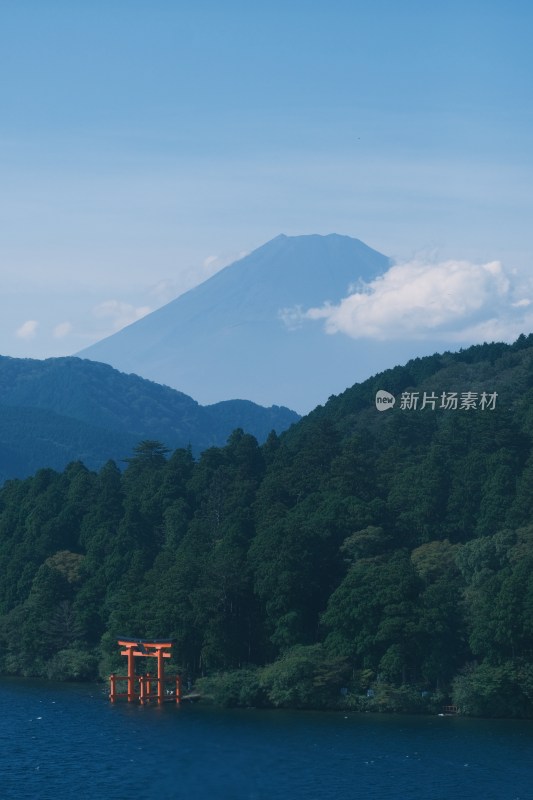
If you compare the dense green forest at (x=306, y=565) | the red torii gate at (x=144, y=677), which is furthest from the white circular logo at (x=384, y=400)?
the red torii gate at (x=144, y=677)

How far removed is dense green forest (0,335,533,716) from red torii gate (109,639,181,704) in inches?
54.6

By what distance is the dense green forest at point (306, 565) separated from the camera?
166 ft

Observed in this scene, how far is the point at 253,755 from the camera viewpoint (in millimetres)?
40375

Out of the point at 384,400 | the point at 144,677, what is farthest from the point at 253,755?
the point at 384,400

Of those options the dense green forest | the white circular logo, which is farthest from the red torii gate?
the white circular logo

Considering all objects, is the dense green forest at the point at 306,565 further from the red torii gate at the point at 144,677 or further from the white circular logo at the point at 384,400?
the white circular logo at the point at 384,400

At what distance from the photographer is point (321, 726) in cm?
4653

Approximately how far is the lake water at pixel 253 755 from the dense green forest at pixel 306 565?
230cm

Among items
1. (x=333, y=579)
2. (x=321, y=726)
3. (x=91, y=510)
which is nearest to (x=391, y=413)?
(x=91, y=510)

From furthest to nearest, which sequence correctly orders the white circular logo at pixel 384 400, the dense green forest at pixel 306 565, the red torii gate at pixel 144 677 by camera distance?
the white circular logo at pixel 384 400, the red torii gate at pixel 144 677, the dense green forest at pixel 306 565

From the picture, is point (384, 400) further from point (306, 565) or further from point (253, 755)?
point (253, 755)

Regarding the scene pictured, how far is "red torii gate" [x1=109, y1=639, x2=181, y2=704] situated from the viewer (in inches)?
2076

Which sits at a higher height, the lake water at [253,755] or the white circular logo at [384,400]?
the white circular logo at [384,400]

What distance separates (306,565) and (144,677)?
7923 millimetres
